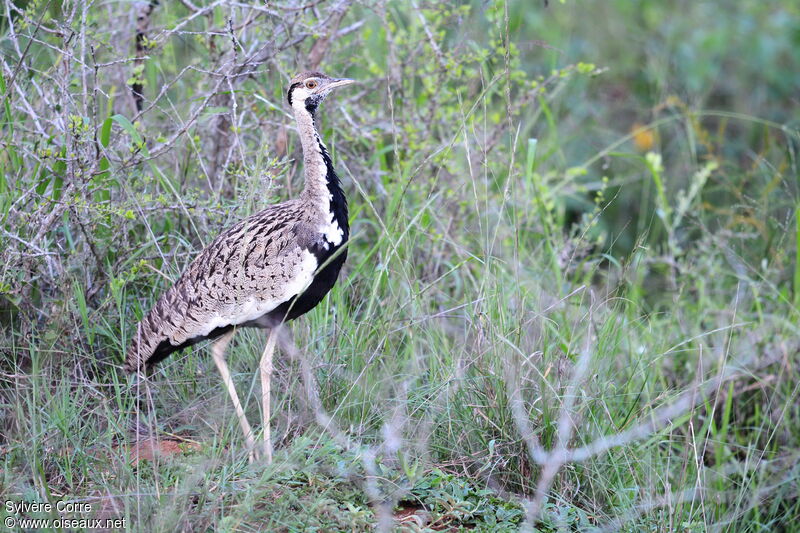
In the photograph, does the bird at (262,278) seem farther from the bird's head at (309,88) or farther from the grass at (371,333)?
the grass at (371,333)

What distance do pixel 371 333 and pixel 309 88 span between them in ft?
3.70

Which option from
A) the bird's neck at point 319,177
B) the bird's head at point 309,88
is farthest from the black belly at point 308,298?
the bird's head at point 309,88

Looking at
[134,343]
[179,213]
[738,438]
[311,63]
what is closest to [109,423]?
[134,343]

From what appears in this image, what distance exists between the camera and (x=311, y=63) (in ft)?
16.7

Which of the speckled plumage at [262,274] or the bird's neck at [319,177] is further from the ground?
the bird's neck at [319,177]

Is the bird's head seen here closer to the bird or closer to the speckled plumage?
the bird

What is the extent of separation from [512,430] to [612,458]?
40 cm

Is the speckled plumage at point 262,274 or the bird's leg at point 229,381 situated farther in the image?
the speckled plumage at point 262,274

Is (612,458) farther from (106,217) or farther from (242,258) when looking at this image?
(106,217)

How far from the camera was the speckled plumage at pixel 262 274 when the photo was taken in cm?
366

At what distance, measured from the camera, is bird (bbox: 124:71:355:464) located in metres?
3.66

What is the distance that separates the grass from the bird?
0.16 m

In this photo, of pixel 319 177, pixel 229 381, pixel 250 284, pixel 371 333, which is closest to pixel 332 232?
pixel 319 177

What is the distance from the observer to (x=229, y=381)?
12.0 ft
